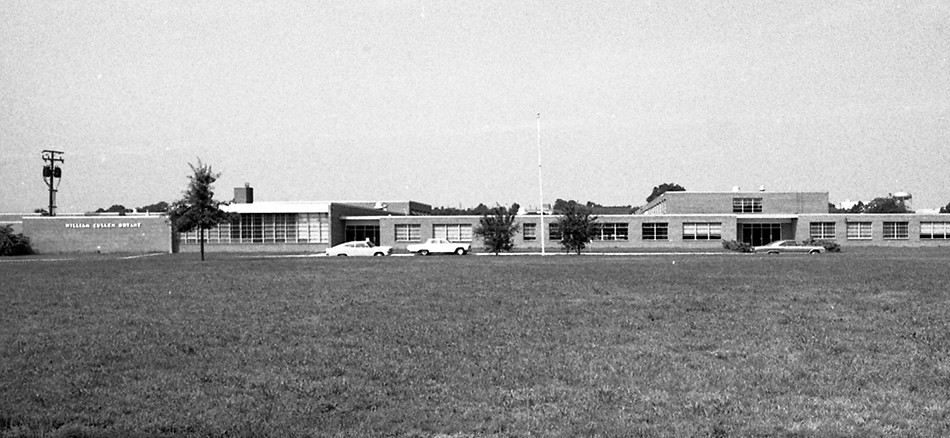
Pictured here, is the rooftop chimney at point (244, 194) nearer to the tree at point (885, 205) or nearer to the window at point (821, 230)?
the window at point (821, 230)

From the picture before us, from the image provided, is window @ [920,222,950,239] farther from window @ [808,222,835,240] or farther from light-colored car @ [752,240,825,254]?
light-colored car @ [752,240,825,254]

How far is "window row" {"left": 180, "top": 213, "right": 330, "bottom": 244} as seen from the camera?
77.1 metres

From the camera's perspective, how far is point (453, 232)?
79688 millimetres

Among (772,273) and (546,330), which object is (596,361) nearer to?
(546,330)

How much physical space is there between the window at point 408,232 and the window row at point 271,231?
728cm

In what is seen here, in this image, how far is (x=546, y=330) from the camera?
14.3 meters

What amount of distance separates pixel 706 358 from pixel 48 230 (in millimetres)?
79205

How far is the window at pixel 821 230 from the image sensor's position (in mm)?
79812

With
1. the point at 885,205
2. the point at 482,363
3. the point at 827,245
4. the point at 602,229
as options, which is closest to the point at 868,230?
the point at 827,245

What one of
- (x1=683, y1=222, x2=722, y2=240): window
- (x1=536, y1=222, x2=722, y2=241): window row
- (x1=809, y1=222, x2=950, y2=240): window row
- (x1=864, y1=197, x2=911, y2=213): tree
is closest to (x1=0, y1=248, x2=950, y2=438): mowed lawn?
(x1=536, y1=222, x2=722, y2=241): window row

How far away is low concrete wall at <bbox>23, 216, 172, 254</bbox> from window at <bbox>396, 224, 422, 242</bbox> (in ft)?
72.2

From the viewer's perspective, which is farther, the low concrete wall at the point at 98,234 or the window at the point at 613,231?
the window at the point at 613,231

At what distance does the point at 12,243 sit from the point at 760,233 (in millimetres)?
72945

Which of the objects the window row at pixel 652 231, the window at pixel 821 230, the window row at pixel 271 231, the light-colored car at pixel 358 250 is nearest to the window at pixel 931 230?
the window at pixel 821 230
